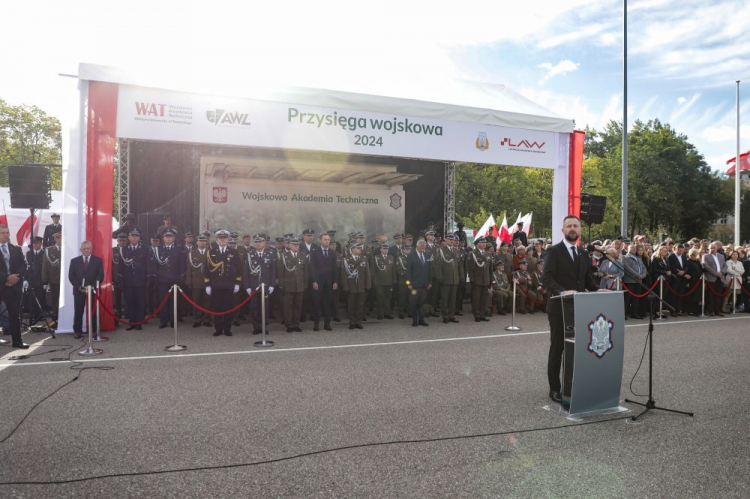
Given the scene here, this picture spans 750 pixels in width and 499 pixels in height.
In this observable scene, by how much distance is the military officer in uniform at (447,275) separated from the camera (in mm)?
11547

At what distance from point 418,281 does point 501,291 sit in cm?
291

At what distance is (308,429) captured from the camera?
15.2ft

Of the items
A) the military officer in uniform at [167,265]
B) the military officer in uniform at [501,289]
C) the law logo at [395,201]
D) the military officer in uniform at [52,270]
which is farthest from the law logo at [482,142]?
the military officer in uniform at [52,270]

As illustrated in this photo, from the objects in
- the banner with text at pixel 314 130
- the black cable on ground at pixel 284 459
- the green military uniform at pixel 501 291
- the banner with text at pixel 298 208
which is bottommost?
the black cable on ground at pixel 284 459

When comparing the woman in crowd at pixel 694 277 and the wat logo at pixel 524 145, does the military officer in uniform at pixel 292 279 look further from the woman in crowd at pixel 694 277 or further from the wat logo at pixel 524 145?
the woman in crowd at pixel 694 277

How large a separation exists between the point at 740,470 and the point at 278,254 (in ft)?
27.0

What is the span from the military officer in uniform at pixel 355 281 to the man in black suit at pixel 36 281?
594 cm

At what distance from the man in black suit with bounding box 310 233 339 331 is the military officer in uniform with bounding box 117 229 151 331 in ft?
10.6

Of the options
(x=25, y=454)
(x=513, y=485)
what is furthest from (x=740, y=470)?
(x=25, y=454)

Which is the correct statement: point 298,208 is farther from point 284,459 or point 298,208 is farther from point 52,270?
point 284,459

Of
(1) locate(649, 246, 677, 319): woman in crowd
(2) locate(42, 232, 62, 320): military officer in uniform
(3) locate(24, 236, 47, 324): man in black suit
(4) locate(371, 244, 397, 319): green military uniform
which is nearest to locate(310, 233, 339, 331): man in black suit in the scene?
(4) locate(371, 244, 397, 319): green military uniform

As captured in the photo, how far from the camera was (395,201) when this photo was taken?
1623 cm

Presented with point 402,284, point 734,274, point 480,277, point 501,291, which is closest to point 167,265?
point 402,284

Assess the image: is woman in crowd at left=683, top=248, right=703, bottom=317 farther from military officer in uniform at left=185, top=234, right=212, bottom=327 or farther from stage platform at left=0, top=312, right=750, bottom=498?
military officer in uniform at left=185, top=234, right=212, bottom=327
